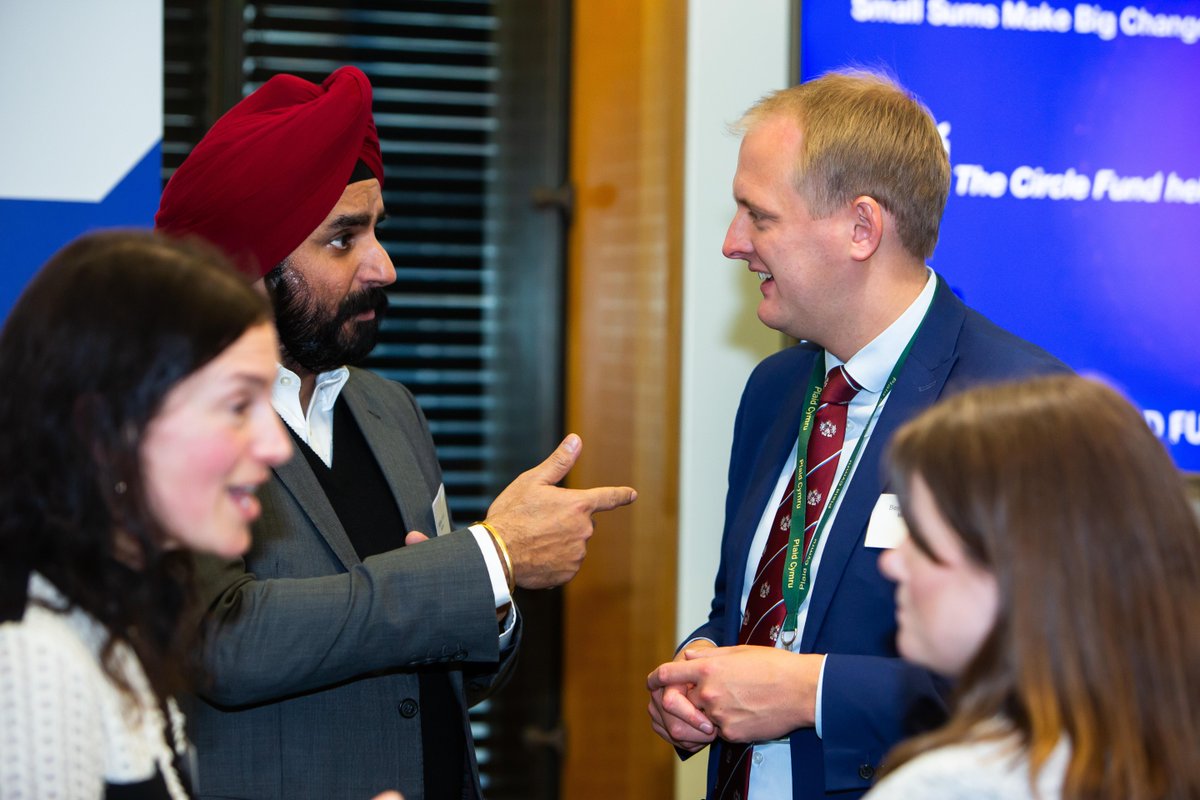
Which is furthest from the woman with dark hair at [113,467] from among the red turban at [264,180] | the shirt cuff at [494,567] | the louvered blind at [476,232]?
the louvered blind at [476,232]

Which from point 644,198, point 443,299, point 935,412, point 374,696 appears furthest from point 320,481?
point 443,299

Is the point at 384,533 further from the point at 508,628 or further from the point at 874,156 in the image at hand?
the point at 874,156

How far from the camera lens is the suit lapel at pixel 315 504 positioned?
1.87m

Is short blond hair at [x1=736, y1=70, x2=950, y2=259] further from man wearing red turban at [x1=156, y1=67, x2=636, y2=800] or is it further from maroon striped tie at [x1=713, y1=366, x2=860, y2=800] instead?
man wearing red turban at [x1=156, y1=67, x2=636, y2=800]

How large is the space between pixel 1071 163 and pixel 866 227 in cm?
113

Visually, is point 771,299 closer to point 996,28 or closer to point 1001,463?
point 1001,463

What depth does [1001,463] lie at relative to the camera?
1.15m

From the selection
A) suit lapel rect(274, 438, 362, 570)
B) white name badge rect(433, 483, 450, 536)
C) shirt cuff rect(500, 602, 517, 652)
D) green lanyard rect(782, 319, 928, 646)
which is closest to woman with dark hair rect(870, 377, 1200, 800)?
green lanyard rect(782, 319, 928, 646)

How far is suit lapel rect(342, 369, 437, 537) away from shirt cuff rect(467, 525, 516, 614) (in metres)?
0.25

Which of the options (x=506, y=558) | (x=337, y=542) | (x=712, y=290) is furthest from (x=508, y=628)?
(x=712, y=290)

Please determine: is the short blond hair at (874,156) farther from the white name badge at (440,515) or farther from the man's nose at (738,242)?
the white name badge at (440,515)

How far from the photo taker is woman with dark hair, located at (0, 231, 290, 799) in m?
1.11

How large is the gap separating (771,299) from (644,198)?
1.11 meters

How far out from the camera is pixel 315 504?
1.88 m
